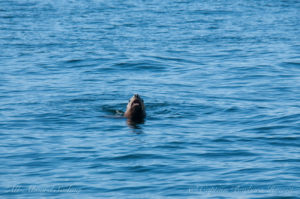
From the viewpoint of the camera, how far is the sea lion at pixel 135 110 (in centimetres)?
1579

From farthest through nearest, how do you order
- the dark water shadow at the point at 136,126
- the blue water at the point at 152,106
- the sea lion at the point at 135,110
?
1. the sea lion at the point at 135,110
2. the dark water shadow at the point at 136,126
3. the blue water at the point at 152,106

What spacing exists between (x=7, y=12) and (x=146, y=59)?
1611 cm

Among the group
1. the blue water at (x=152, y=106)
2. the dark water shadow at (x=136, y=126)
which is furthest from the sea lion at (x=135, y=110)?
the blue water at (x=152, y=106)

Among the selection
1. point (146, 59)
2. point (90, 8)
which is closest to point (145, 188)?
point (146, 59)

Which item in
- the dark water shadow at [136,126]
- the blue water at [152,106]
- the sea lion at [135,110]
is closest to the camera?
the blue water at [152,106]

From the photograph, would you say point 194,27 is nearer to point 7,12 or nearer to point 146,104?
point 7,12

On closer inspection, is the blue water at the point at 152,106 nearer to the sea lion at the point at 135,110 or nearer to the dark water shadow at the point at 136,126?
the dark water shadow at the point at 136,126

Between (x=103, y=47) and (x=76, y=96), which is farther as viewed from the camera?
(x=103, y=47)

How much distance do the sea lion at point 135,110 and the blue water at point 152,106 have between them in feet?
0.92

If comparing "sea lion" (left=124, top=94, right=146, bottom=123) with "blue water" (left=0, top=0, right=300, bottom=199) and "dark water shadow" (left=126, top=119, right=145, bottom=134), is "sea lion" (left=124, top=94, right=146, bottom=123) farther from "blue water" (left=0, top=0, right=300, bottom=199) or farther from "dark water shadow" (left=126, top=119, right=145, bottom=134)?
"blue water" (left=0, top=0, right=300, bottom=199)

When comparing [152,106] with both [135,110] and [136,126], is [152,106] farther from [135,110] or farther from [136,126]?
[136,126]

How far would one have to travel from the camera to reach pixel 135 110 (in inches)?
623

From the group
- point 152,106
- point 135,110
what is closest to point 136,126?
point 135,110

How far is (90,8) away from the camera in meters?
39.3
